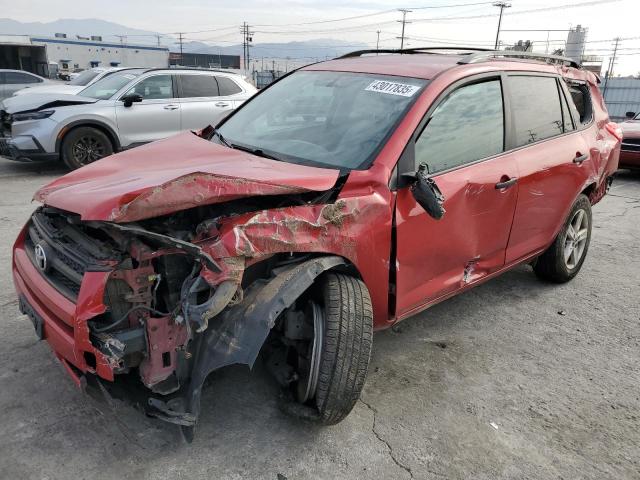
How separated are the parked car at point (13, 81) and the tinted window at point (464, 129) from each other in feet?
48.9

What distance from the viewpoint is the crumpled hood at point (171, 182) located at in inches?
84.4

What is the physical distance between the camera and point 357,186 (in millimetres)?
2600

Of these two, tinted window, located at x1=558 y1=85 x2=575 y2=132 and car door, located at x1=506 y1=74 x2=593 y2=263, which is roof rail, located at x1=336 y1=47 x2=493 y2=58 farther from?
tinted window, located at x1=558 y1=85 x2=575 y2=132

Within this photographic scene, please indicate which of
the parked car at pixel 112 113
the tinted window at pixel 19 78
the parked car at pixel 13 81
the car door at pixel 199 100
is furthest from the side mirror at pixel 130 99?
the tinted window at pixel 19 78

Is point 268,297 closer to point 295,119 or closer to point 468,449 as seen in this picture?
point 468,449

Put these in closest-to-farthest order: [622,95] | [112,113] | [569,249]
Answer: [569,249]
[112,113]
[622,95]

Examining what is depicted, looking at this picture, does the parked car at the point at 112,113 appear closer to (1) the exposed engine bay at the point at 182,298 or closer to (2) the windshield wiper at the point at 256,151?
(2) the windshield wiper at the point at 256,151

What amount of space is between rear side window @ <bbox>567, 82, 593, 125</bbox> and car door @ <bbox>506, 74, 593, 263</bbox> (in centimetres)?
21

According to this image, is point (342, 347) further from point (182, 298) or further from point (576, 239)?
point (576, 239)

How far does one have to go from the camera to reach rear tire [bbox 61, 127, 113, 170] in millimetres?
8031

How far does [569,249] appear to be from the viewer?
173 inches

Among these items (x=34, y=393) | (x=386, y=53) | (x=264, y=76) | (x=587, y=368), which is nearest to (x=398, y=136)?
(x=386, y=53)

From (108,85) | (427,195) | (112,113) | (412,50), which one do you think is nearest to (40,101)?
(112,113)

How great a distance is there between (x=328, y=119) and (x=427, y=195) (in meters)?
0.94
